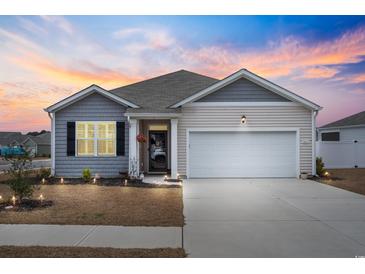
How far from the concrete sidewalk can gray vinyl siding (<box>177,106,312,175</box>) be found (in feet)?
23.8

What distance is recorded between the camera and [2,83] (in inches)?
443

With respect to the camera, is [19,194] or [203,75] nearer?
[19,194]

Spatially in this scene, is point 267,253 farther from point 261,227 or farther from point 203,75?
point 203,75

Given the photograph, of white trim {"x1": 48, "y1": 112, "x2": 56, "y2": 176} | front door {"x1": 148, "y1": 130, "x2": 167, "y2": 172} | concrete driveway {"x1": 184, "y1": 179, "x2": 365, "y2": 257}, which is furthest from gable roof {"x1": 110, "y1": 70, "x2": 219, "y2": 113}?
concrete driveway {"x1": 184, "y1": 179, "x2": 365, "y2": 257}

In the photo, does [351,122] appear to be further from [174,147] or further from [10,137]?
[10,137]

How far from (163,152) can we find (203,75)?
23.9 feet

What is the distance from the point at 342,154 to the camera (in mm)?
16328

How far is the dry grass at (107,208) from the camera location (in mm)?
5555

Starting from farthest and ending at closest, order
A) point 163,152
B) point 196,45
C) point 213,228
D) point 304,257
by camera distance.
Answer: point 163,152
point 196,45
point 213,228
point 304,257

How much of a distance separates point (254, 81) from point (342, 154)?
26.1 ft

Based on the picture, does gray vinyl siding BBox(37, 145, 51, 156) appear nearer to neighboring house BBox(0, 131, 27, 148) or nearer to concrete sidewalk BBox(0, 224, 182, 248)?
neighboring house BBox(0, 131, 27, 148)

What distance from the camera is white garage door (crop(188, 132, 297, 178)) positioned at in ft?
40.3

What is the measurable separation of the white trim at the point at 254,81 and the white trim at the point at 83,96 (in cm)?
211

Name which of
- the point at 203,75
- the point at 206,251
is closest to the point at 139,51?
the point at 203,75
